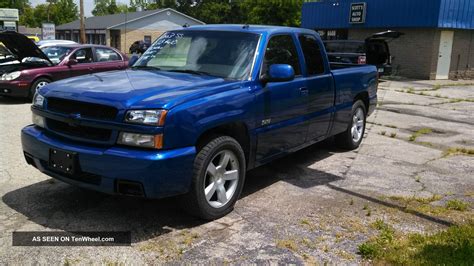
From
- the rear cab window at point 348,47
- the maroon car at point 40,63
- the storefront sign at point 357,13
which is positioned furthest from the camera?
the storefront sign at point 357,13

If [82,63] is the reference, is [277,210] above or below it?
below

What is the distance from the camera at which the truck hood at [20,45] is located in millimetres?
10523

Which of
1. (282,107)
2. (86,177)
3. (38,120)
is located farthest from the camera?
(282,107)

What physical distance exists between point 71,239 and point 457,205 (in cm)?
388

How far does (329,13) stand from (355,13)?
2303 millimetres

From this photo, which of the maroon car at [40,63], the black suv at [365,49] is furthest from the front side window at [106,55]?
the black suv at [365,49]

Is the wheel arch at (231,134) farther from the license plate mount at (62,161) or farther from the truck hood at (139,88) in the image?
the license plate mount at (62,161)

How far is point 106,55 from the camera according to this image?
42.7 ft

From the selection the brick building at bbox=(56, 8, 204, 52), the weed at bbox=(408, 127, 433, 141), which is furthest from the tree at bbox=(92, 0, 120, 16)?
the weed at bbox=(408, 127, 433, 141)

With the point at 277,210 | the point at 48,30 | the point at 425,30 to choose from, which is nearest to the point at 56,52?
the point at 277,210

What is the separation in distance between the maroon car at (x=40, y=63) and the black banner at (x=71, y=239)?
7842mm

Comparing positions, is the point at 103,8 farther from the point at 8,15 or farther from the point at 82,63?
the point at 82,63

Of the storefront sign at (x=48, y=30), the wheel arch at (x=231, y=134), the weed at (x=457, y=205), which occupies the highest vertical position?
the storefront sign at (x=48, y=30)

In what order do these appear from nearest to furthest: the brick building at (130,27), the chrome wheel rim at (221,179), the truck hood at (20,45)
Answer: the chrome wheel rim at (221,179)
the truck hood at (20,45)
the brick building at (130,27)
